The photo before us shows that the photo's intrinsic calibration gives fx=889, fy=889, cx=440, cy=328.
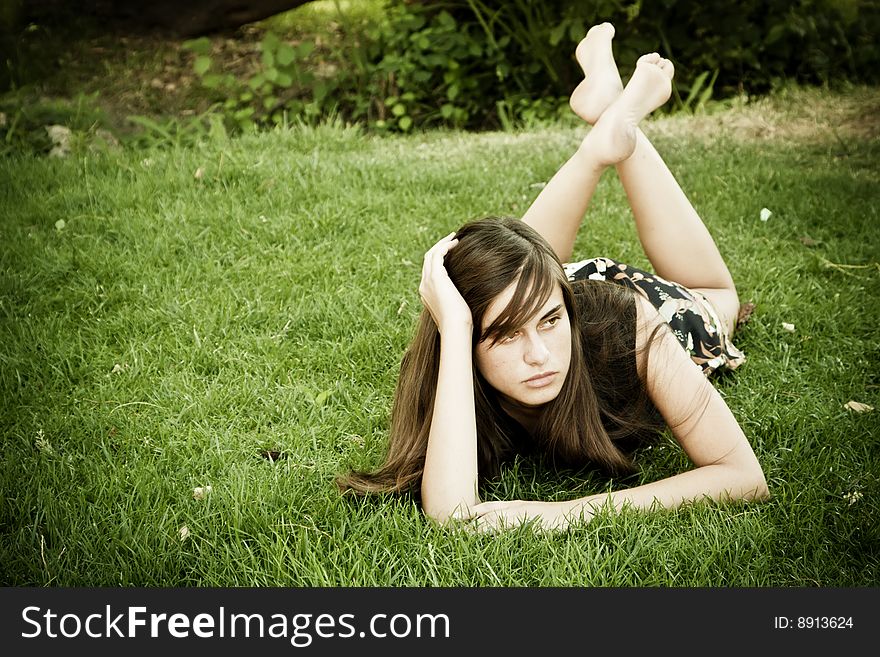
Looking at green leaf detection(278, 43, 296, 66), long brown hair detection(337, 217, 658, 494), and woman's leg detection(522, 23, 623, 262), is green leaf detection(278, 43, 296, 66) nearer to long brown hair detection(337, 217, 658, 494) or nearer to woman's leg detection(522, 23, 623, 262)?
woman's leg detection(522, 23, 623, 262)

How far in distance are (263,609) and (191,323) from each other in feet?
6.10

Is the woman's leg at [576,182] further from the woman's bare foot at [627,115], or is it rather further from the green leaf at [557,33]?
the green leaf at [557,33]

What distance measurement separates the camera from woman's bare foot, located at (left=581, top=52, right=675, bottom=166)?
305cm

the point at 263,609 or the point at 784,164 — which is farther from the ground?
the point at 263,609

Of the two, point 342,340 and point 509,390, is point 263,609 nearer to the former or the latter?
point 509,390

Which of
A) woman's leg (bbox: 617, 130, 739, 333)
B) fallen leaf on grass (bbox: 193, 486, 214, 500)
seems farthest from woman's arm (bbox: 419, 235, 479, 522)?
woman's leg (bbox: 617, 130, 739, 333)

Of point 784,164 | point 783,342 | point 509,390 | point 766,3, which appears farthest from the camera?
point 766,3

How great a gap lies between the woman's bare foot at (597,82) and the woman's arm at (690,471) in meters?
1.19

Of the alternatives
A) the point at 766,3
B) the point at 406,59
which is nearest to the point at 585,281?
the point at 406,59

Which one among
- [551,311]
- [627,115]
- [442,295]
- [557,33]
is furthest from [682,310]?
[557,33]

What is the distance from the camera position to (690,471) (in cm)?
238

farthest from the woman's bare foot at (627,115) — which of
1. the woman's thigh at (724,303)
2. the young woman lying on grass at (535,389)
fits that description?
the woman's thigh at (724,303)

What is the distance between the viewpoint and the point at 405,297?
373 cm

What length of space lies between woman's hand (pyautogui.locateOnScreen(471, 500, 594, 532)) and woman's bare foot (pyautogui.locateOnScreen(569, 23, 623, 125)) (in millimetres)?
1534
